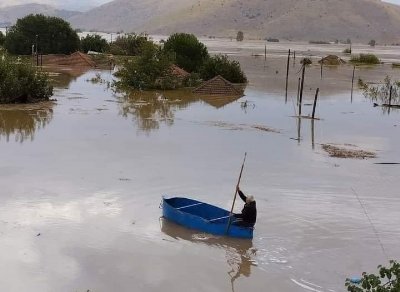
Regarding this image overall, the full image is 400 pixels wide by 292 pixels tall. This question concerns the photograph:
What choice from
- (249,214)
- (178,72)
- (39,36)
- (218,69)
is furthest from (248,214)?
(39,36)

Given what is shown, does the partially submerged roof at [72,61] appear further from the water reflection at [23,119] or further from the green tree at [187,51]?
the water reflection at [23,119]

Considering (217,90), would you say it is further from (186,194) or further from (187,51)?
(186,194)

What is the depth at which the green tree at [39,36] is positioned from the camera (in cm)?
5059

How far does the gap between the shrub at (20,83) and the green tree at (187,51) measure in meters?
14.5

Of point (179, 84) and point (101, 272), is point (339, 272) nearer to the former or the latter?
point (101, 272)

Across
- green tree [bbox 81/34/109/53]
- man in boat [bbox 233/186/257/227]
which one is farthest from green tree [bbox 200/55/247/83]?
man in boat [bbox 233/186/257/227]

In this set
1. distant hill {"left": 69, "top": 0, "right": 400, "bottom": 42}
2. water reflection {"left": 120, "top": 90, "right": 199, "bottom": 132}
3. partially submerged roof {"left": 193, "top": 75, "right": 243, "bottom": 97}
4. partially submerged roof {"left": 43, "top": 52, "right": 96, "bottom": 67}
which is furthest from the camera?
distant hill {"left": 69, "top": 0, "right": 400, "bottom": 42}

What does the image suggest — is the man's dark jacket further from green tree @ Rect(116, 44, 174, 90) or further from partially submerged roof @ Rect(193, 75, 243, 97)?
green tree @ Rect(116, 44, 174, 90)

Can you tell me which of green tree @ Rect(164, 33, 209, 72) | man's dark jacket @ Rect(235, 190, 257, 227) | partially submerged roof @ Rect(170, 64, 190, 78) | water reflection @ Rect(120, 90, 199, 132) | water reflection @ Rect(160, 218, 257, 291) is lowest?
water reflection @ Rect(160, 218, 257, 291)

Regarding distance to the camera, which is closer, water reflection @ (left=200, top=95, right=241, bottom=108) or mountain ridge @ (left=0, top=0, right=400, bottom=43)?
water reflection @ (left=200, top=95, right=241, bottom=108)

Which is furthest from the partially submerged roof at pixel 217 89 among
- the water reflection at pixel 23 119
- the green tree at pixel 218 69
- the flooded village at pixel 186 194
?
the water reflection at pixel 23 119

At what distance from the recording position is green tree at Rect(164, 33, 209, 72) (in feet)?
130

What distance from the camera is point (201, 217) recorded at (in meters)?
10.6

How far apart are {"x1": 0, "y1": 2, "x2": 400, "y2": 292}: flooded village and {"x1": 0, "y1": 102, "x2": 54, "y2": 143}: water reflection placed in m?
0.07
